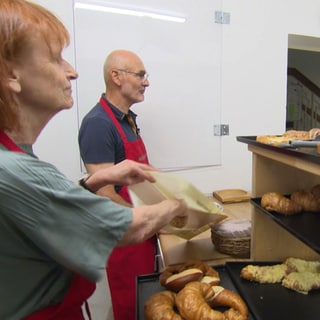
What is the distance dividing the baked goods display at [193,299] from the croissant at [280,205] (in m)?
0.26

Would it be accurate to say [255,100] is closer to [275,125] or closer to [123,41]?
[275,125]

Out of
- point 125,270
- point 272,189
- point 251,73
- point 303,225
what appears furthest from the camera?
point 251,73

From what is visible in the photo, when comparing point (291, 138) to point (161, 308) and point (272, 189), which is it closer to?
point (272, 189)

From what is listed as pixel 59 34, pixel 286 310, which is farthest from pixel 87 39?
pixel 286 310

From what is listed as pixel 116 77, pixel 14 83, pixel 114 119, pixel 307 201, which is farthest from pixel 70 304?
pixel 116 77

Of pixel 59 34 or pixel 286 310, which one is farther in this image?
pixel 286 310

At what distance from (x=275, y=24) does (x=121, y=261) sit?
5.81 ft

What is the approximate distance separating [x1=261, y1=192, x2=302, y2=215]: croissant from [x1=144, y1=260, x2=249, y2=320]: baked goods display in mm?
255

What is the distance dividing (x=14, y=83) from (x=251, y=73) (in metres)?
1.69

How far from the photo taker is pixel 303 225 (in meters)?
0.75

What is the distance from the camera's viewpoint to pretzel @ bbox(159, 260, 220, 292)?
760 millimetres

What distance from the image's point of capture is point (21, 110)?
56cm

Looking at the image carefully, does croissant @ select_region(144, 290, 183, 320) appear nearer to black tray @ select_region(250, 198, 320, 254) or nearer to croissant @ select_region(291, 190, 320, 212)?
black tray @ select_region(250, 198, 320, 254)

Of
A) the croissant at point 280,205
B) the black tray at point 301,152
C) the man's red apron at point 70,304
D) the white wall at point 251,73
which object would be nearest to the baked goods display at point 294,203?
the croissant at point 280,205
